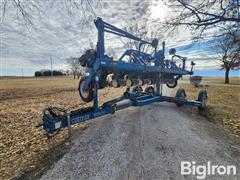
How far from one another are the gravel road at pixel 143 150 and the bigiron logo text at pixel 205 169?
8 centimetres

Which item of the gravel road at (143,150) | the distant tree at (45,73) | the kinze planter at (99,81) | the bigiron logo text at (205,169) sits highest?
the distant tree at (45,73)

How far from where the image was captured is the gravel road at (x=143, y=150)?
2.98 m

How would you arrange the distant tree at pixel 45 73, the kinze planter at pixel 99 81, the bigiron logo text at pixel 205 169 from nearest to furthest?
the bigiron logo text at pixel 205 169, the kinze planter at pixel 99 81, the distant tree at pixel 45 73

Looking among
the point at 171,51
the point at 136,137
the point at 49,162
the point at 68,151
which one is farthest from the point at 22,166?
the point at 171,51

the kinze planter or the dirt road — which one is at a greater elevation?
the kinze planter

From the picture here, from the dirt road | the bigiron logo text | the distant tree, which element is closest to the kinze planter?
the dirt road

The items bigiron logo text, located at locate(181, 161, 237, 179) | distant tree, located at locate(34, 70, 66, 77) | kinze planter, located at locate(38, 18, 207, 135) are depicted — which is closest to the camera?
bigiron logo text, located at locate(181, 161, 237, 179)

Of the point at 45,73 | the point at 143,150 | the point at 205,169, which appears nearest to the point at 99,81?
the point at 143,150

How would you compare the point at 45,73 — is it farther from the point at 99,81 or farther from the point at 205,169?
the point at 205,169

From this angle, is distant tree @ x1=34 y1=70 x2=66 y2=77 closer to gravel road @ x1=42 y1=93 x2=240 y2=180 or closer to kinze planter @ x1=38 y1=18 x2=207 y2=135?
kinze planter @ x1=38 y1=18 x2=207 y2=135

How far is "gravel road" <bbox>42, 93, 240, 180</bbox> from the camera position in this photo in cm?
298

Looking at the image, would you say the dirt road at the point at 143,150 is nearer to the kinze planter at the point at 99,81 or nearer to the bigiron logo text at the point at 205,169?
the bigiron logo text at the point at 205,169

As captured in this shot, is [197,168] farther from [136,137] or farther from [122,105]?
[122,105]

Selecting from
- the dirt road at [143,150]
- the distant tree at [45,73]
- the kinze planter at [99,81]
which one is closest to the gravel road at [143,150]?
the dirt road at [143,150]
